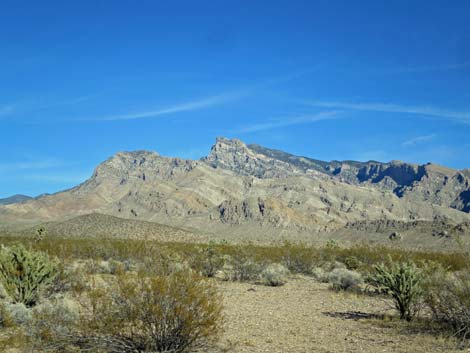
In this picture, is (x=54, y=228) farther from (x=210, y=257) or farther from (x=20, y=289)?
(x=20, y=289)

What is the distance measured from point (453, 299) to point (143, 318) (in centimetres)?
734

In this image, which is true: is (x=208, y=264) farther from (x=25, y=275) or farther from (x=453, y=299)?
(x=453, y=299)

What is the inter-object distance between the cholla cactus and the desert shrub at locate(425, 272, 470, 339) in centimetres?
1073

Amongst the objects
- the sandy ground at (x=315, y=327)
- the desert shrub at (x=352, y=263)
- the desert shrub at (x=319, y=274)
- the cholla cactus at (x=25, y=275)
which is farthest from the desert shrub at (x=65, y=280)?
the desert shrub at (x=352, y=263)

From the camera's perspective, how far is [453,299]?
12.1 meters

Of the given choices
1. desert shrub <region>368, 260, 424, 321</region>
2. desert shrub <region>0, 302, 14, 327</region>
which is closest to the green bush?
desert shrub <region>368, 260, 424, 321</region>

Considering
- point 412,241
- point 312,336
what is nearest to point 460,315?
point 312,336

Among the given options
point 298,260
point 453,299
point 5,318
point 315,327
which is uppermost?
point 298,260

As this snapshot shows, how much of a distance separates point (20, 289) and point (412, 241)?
312 ft

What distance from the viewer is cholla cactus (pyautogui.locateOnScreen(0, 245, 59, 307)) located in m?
14.6

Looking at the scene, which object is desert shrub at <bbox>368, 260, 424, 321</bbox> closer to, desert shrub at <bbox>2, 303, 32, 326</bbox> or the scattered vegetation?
the scattered vegetation

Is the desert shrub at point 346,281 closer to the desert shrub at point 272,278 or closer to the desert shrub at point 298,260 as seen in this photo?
the desert shrub at point 272,278

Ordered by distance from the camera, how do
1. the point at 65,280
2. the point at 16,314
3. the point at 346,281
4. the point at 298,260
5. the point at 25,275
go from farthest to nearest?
1. the point at 298,260
2. the point at 346,281
3. the point at 65,280
4. the point at 25,275
5. the point at 16,314

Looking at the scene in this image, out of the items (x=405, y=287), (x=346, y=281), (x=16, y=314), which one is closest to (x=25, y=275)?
(x=16, y=314)
